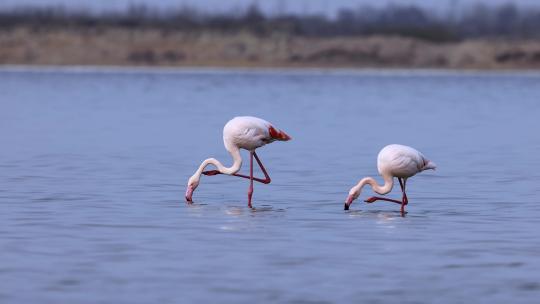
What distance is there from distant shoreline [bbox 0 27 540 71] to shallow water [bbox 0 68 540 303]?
223 feet

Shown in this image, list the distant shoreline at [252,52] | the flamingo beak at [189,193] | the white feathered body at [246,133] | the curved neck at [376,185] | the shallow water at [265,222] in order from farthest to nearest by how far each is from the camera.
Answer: the distant shoreline at [252,52] < the white feathered body at [246,133] < the flamingo beak at [189,193] < the curved neck at [376,185] < the shallow water at [265,222]

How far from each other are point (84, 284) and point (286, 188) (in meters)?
7.18

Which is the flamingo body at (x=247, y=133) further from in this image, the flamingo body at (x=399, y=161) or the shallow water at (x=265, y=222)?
the flamingo body at (x=399, y=161)

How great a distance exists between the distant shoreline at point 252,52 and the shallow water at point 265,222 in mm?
68003

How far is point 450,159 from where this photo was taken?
21875mm

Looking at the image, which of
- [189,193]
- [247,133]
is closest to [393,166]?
[247,133]

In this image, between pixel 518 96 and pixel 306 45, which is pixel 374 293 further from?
pixel 306 45

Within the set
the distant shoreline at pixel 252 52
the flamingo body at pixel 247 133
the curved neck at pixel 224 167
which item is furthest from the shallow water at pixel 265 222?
the distant shoreline at pixel 252 52

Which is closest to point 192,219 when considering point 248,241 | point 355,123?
point 248,241

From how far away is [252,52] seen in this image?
98750 millimetres

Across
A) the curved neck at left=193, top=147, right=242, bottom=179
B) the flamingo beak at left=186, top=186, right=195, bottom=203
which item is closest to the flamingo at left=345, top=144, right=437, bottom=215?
the curved neck at left=193, top=147, right=242, bottom=179

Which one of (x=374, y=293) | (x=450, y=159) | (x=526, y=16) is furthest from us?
(x=526, y=16)

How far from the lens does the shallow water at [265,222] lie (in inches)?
394

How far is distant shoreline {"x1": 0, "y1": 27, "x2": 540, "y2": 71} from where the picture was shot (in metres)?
97.7
